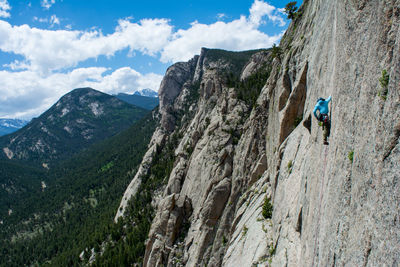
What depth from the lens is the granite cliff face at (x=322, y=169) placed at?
24.7 feet

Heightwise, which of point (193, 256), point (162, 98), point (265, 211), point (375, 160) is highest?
point (162, 98)

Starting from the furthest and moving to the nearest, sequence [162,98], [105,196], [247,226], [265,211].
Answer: [162,98] < [105,196] < [247,226] < [265,211]

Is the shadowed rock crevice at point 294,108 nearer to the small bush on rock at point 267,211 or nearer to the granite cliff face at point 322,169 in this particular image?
the granite cliff face at point 322,169

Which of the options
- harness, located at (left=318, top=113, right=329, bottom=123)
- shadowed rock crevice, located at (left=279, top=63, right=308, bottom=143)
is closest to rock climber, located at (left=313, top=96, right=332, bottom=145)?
harness, located at (left=318, top=113, right=329, bottom=123)

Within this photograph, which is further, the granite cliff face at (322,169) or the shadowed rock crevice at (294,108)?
the shadowed rock crevice at (294,108)

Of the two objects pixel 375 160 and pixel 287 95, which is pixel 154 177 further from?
pixel 375 160

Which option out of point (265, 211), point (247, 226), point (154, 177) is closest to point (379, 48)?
point (265, 211)

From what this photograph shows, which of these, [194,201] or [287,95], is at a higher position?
[287,95]

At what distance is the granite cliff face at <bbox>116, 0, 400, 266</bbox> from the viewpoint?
7.53 metres

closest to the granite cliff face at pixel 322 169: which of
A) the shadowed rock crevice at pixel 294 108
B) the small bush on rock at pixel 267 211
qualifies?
the shadowed rock crevice at pixel 294 108

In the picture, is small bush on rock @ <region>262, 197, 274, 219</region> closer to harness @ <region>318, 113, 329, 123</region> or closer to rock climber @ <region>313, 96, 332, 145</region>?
rock climber @ <region>313, 96, 332, 145</region>

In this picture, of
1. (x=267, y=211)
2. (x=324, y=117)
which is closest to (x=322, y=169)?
(x=324, y=117)

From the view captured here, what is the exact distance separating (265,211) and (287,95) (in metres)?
16.1

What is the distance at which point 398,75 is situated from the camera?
712 cm
